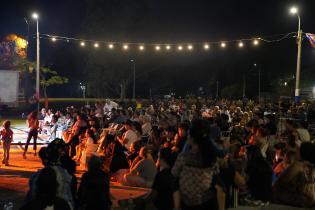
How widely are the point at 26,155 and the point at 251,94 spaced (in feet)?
200

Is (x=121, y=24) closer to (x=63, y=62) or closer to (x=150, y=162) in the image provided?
(x=63, y=62)

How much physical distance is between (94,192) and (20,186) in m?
4.98

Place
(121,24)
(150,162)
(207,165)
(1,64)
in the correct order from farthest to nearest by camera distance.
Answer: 1. (121,24)
2. (1,64)
3. (150,162)
4. (207,165)

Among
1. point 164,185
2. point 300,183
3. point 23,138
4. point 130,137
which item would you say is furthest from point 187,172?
point 23,138

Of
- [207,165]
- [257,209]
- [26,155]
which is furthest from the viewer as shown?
[26,155]

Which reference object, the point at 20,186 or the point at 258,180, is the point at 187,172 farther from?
the point at 20,186

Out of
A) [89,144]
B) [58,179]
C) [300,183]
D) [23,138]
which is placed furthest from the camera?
[23,138]

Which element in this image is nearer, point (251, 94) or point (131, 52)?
point (131, 52)

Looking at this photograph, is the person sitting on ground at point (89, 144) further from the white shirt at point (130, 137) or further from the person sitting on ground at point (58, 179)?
the person sitting on ground at point (58, 179)

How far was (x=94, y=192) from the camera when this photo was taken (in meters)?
4.66

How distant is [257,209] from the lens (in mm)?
5918

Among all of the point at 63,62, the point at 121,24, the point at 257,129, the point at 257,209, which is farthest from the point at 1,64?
the point at 257,209

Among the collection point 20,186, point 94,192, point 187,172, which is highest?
point 187,172

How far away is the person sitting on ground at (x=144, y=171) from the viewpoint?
854cm
